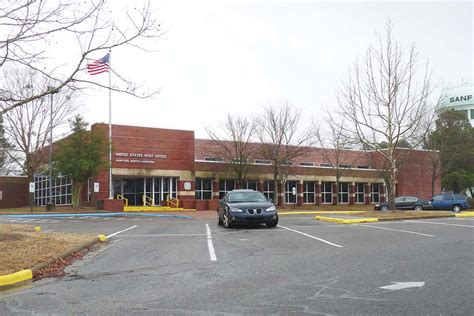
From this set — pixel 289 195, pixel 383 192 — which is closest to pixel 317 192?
pixel 289 195

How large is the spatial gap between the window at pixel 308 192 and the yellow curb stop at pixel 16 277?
42.2m

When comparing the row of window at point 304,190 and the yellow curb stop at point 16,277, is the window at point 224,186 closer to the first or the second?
the row of window at point 304,190

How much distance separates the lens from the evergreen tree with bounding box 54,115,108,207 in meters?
34.9

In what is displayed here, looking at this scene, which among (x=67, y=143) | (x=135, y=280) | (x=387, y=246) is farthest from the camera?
(x=67, y=143)

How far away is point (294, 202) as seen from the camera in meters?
48.4

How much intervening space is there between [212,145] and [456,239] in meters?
32.1

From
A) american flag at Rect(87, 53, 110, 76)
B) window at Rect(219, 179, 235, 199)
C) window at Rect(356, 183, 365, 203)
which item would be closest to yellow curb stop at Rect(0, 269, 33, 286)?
american flag at Rect(87, 53, 110, 76)

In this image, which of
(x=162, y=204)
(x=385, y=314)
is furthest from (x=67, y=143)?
(x=385, y=314)

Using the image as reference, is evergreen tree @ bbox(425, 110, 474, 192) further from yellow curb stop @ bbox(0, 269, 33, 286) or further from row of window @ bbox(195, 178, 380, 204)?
yellow curb stop @ bbox(0, 269, 33, 286)

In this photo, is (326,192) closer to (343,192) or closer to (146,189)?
(343,192)

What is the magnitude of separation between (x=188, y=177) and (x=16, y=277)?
3346 centimetres

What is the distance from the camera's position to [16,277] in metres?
8.02

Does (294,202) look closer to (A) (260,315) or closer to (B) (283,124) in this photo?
(B) (283,124)

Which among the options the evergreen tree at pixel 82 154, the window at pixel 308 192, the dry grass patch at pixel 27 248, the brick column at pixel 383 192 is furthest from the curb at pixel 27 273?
the brick column at pixel 383 192
